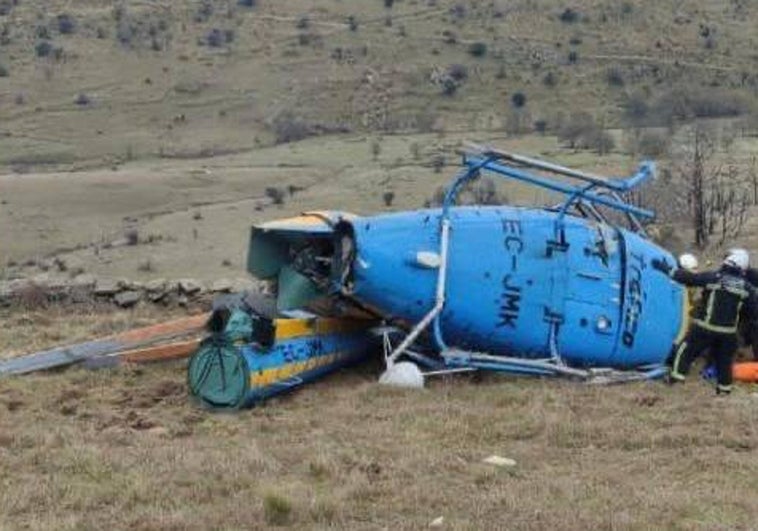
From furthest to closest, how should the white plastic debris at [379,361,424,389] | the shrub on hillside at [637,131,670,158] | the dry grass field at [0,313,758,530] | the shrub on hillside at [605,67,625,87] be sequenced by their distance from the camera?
the shrub on hillside at [605,67,625,87] → the shrub on hillside at [637,131,670,158] → the white plastic debris at [379,361,424,389] → the dry grass field at [0,313,758,530]

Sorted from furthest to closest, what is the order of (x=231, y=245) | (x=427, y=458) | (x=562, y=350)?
(x=231, y=245) → (x=562, y=350) → (x=427, y=458)

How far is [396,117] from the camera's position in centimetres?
5406

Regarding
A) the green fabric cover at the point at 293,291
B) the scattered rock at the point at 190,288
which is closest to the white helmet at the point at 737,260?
the green fabric cover at the point at 293,291

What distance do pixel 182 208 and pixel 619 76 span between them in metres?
27.4

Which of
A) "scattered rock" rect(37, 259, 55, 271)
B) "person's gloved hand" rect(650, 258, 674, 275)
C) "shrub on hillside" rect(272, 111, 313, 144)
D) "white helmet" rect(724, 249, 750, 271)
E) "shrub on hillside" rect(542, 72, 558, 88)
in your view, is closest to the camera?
"white helmet" rect(724, 249, 750, 271)

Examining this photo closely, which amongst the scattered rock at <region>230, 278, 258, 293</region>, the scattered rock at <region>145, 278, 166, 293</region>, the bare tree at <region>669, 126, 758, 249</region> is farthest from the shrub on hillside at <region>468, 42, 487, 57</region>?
the scattered rock at <region>145, 278, 166, 293</region>

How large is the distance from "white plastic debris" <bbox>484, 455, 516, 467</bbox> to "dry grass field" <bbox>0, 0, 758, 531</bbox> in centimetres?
Result: 6

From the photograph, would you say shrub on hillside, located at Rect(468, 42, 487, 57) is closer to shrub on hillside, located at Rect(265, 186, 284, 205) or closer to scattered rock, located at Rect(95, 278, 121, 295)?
shrub on hillside, located at Rect(265, 186, 284, 205)

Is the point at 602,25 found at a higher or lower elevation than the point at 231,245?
higher

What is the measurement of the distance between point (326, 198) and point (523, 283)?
24.9 meters

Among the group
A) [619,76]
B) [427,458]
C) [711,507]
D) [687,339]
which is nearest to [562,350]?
[687,339]

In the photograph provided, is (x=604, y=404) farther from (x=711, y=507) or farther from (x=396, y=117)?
(x=396, y=117)

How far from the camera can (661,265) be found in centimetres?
1081

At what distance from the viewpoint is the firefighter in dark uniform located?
9766mm
